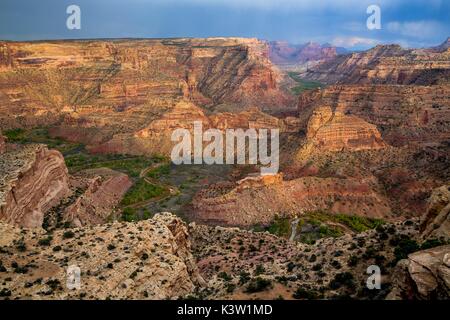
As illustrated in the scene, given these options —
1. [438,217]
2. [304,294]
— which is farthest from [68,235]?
[438,217]

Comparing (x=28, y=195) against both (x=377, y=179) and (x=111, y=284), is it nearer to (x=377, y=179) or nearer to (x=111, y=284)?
(x=111, y=284)

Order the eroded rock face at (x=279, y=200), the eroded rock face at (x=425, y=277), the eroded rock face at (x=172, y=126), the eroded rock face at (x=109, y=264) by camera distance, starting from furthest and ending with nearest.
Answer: the eroded rock face at (x=172, y=126) < the eroded rock face at (x=279, y=200) < the eroded rock face at (x=109, y=264) < the eroded rock face at (x=425, y=277)

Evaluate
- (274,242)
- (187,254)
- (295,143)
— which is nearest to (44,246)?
(187,254)

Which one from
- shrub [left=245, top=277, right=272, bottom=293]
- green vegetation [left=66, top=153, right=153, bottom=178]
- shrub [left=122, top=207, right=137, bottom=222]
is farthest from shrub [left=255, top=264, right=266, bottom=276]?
green vegetation [left=66, top=153, right=153, bottom=178]

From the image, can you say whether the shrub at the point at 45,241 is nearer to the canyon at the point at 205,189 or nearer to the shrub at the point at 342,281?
the canyon at the point at 205,189

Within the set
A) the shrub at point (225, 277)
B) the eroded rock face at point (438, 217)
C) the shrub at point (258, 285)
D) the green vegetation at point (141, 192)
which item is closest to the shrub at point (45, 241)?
the shrub at point (225, 277)

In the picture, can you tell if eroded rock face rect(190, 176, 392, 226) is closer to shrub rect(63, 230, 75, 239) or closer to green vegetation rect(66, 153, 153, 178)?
green vegetation rect(66, 153, 153, 178)

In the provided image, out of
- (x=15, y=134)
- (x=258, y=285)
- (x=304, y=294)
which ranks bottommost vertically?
(x=304, y=294)

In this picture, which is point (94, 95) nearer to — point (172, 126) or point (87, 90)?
point (87, 90)
